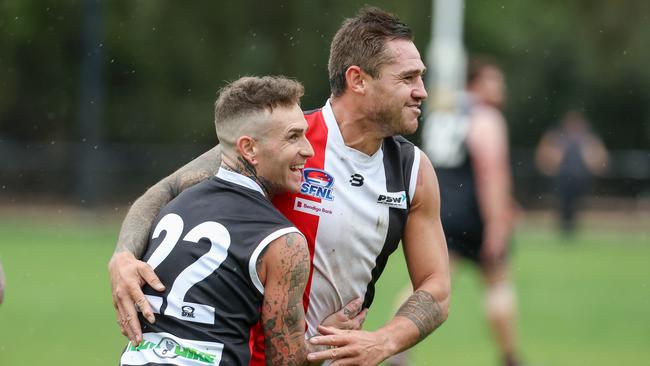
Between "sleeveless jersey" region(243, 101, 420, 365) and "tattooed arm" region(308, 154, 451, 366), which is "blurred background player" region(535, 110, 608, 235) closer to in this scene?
"tattooed arm" region(308, 154, 451, 366)

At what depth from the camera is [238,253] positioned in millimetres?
4371

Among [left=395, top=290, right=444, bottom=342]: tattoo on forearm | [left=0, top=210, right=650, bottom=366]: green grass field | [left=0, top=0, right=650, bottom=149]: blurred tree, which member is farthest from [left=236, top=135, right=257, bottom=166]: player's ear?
[left=0, top=0, right=650, bottom=149]: blurred tree

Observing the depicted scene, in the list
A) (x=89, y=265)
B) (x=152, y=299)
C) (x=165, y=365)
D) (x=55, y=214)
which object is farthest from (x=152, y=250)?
(x=55, y=214)

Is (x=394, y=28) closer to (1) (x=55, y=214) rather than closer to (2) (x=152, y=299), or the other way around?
(2) (x=152, y=299)

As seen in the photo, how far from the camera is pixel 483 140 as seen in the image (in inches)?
406

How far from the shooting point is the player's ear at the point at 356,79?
197 inches

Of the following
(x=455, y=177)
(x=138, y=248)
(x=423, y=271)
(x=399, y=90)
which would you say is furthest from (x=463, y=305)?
(x=138, y=248)

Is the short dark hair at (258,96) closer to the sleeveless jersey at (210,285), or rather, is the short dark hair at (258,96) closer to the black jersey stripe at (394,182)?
the sleeveless jersey at (210,285)

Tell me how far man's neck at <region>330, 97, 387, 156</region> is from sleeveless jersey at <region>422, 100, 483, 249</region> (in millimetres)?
5321

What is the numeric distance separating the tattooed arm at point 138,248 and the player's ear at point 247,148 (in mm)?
501

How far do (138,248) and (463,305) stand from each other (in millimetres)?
→ 9966

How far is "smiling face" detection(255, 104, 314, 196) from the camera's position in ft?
15.0

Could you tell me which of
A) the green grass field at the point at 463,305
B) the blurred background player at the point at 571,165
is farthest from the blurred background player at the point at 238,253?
the blurred background player at the point at 571,165

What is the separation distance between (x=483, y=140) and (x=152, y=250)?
240 inches
